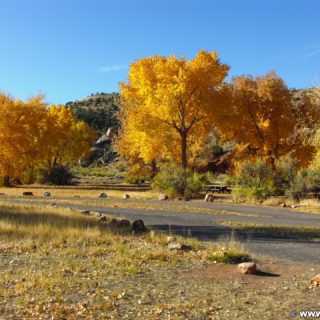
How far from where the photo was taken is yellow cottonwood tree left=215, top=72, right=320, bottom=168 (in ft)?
121

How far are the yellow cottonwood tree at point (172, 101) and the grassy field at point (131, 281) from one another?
71.8ft

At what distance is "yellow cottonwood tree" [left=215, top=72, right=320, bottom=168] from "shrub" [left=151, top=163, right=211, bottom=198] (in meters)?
6.53

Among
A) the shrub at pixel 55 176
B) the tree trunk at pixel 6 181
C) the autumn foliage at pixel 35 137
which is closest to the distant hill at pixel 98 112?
the autumn foliage at pixel 35 137

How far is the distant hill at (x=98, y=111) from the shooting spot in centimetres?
9200

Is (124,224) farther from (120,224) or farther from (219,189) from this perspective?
(219,189)

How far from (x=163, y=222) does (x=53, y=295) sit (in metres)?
10.9

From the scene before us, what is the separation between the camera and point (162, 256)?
11.0 meters

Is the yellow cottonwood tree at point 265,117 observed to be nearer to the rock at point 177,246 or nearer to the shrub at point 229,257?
the rock at point 177,246

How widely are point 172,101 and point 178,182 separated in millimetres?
6403

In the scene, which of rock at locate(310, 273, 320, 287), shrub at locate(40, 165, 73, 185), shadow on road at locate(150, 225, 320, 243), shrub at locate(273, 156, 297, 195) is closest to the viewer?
rock at locate(310, 273, 320, 287)

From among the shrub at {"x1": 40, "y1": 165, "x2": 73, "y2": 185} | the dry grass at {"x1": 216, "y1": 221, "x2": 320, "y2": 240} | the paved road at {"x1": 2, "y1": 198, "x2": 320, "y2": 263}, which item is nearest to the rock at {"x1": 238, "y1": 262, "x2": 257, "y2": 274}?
the paved road at {"x1": 2, "y1": 198, "x2": 320, "y2": 263}

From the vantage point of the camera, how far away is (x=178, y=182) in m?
31.6

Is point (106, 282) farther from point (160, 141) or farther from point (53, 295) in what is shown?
point (160, 141)

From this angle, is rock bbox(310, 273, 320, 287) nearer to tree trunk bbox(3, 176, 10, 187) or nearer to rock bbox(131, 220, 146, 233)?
rock bbox(131, 220, 146, 233)
